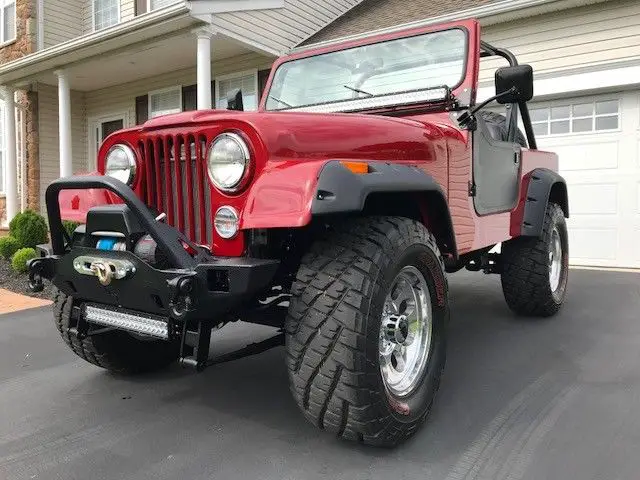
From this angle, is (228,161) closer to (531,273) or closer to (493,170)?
(493,170)

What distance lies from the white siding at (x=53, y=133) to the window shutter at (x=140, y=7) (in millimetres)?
2718

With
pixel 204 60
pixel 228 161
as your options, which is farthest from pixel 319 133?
pixel 204 60

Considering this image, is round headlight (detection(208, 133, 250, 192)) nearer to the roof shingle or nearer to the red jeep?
the red jeep

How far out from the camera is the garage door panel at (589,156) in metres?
7.22

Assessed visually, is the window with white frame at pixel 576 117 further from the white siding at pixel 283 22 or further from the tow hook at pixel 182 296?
the tow hook at pixel 182 296

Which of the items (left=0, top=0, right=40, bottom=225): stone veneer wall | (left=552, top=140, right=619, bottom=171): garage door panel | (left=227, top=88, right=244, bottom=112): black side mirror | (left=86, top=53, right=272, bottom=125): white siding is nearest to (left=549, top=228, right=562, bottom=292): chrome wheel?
(left=227, top=88, right=244, bottom=112): black side mirror

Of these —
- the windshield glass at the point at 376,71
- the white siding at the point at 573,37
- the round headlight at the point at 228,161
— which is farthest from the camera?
the white siding at the point at 573,37

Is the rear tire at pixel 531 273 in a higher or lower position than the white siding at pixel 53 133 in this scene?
lower

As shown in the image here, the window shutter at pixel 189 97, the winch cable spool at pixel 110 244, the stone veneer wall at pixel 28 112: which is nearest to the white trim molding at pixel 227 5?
the window shutter at pixel 189 97

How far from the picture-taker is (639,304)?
195 inches

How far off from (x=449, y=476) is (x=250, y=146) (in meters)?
1.45

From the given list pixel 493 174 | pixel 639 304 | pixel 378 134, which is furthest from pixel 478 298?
pixel 378 134

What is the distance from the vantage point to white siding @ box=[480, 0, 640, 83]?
6.94m

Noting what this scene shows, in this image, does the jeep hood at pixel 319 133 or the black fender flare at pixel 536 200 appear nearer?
the jeep hood at pixel 319 133
